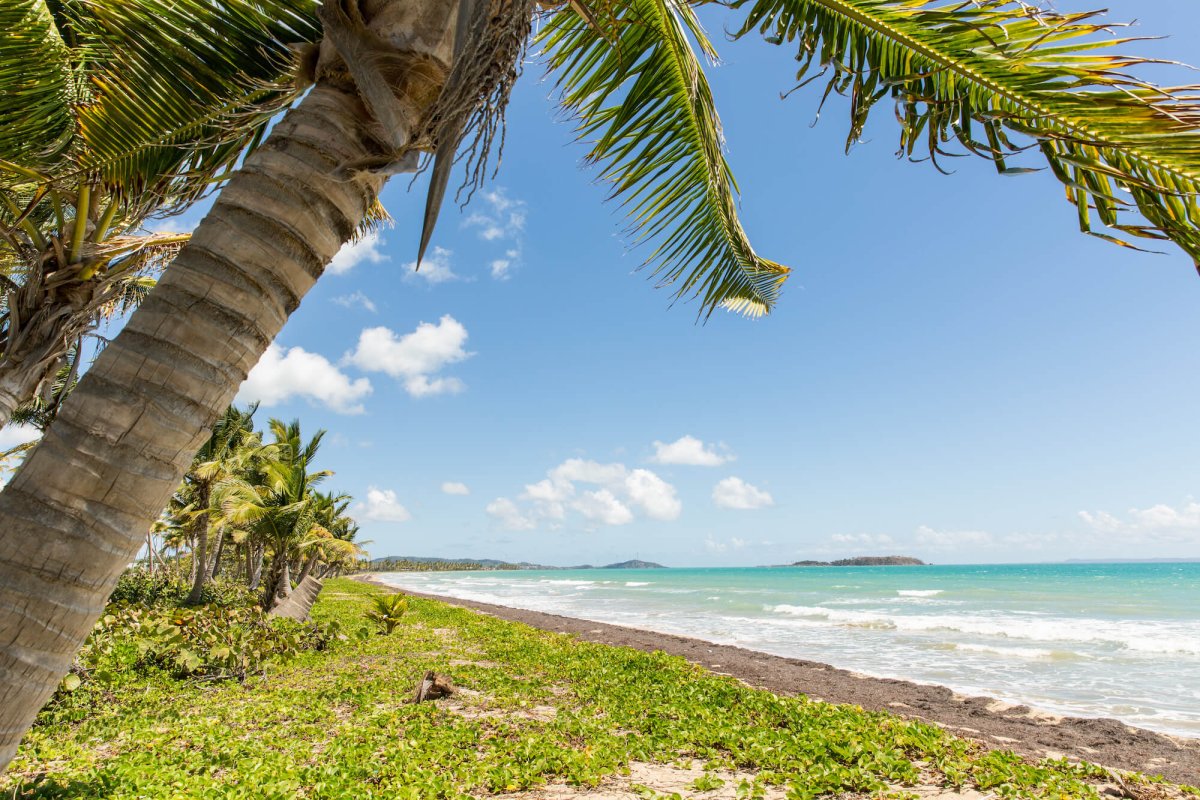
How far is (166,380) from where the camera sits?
161 centimetres

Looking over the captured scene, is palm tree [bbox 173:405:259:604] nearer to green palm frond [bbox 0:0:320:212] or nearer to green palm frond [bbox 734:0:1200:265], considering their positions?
green palm frond [bbox 0:0:320:212]

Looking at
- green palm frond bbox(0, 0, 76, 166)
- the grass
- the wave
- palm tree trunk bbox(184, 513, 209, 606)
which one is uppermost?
green palm frond bbox(0, 0, 76, 166)

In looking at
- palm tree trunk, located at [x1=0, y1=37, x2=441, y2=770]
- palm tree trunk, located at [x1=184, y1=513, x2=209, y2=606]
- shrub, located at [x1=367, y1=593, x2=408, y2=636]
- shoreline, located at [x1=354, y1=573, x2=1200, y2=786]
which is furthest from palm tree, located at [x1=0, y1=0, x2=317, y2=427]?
palm tree trunk, located at [x1=184, y1=513, x2=209, y2=606]

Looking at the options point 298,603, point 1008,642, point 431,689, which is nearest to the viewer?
point 431,689

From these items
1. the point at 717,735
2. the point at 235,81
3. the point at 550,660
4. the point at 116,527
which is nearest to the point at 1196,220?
the point at 116,527

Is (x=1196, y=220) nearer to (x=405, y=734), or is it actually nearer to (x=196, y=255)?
(x=196, y=255)

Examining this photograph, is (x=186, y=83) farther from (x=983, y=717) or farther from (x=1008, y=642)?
(x=1008, y=642)

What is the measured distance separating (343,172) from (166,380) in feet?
2.67

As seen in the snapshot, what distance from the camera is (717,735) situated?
21.6 ft

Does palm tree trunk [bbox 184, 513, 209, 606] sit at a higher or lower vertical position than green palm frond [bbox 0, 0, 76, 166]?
lower

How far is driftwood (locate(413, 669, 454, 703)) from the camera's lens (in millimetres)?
7895

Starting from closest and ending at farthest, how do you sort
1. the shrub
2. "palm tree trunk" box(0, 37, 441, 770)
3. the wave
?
1. "palm tree trunk" box(0, 37, 441, 770)
2. the shrub
3. the wave

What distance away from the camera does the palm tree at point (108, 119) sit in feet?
8.27

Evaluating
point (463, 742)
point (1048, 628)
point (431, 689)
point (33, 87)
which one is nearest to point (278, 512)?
point (431, 689)
